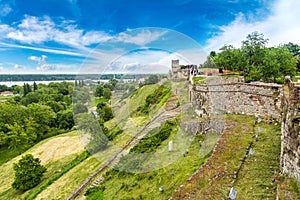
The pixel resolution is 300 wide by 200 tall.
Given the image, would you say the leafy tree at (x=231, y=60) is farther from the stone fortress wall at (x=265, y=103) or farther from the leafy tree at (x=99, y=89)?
the leafy tree at (x=99, y=89)

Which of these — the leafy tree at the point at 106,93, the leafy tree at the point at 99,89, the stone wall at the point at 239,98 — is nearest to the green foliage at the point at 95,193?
the leafy tree at the point at 106,93

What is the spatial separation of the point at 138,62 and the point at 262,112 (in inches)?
357

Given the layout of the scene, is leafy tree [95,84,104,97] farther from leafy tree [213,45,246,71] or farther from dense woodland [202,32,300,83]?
leafy tree [213,45,246,71]

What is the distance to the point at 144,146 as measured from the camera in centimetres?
1650

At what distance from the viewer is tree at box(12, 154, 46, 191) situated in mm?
22766

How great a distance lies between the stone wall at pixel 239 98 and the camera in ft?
46.6

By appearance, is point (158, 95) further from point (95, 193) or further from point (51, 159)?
point (95, 193)

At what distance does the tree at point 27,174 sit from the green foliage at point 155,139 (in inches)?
517

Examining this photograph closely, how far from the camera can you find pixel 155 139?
56.3ft

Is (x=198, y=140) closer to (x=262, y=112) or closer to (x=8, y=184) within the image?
(x=262, y=112)

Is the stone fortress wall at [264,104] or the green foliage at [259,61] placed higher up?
the green foliage at [259,61]

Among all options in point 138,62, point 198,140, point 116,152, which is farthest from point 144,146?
point 138,62

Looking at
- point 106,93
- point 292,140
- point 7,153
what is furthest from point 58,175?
point 292,140

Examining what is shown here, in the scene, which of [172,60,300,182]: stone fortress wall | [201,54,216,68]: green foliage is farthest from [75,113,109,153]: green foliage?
[201,54,216,68]: green foliage
